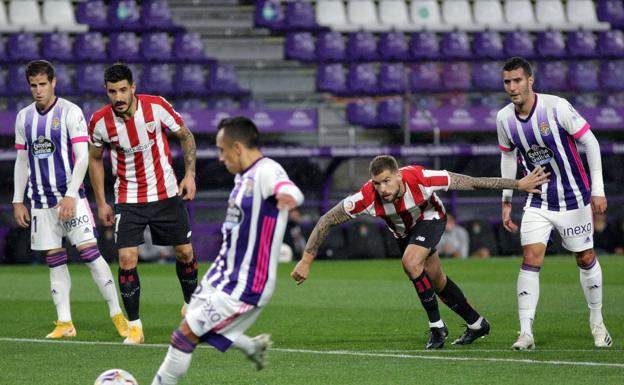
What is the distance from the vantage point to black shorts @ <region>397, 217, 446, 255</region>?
8812 millimetres

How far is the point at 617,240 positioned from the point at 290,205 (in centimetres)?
1714

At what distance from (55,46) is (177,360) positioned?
18120 mm

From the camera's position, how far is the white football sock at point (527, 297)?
868 cm

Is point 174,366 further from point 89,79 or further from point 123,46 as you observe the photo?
point 123,46

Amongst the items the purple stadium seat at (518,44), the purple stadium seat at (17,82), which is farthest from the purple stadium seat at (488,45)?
the purple stadium seat at (17,82)

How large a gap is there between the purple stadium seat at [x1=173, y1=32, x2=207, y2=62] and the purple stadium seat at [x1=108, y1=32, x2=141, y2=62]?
2.85 ft

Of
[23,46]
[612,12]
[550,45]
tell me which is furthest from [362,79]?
[612,12]

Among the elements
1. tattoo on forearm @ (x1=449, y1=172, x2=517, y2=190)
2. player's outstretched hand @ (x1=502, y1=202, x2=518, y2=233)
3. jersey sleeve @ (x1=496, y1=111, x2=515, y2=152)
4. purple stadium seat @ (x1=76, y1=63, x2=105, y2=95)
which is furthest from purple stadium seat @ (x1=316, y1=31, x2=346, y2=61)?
tattoo on forearm @ (x1=449, y1=172, x2=517, y2=190)

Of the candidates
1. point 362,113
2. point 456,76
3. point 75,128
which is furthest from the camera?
point 456,76

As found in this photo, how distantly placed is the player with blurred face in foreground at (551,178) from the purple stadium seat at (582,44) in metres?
17.8

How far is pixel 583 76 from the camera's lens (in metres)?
25.0

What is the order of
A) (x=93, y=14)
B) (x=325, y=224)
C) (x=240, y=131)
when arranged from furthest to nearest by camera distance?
(x=93, y=14) < (x=325, y=224) < (x=240, y=131)

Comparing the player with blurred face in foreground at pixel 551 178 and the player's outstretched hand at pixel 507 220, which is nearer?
the player with blurred face in foreground at pixel 551 178

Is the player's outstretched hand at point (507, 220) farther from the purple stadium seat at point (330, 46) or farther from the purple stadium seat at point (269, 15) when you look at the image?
the purple stadium seat at point (269, 15)
